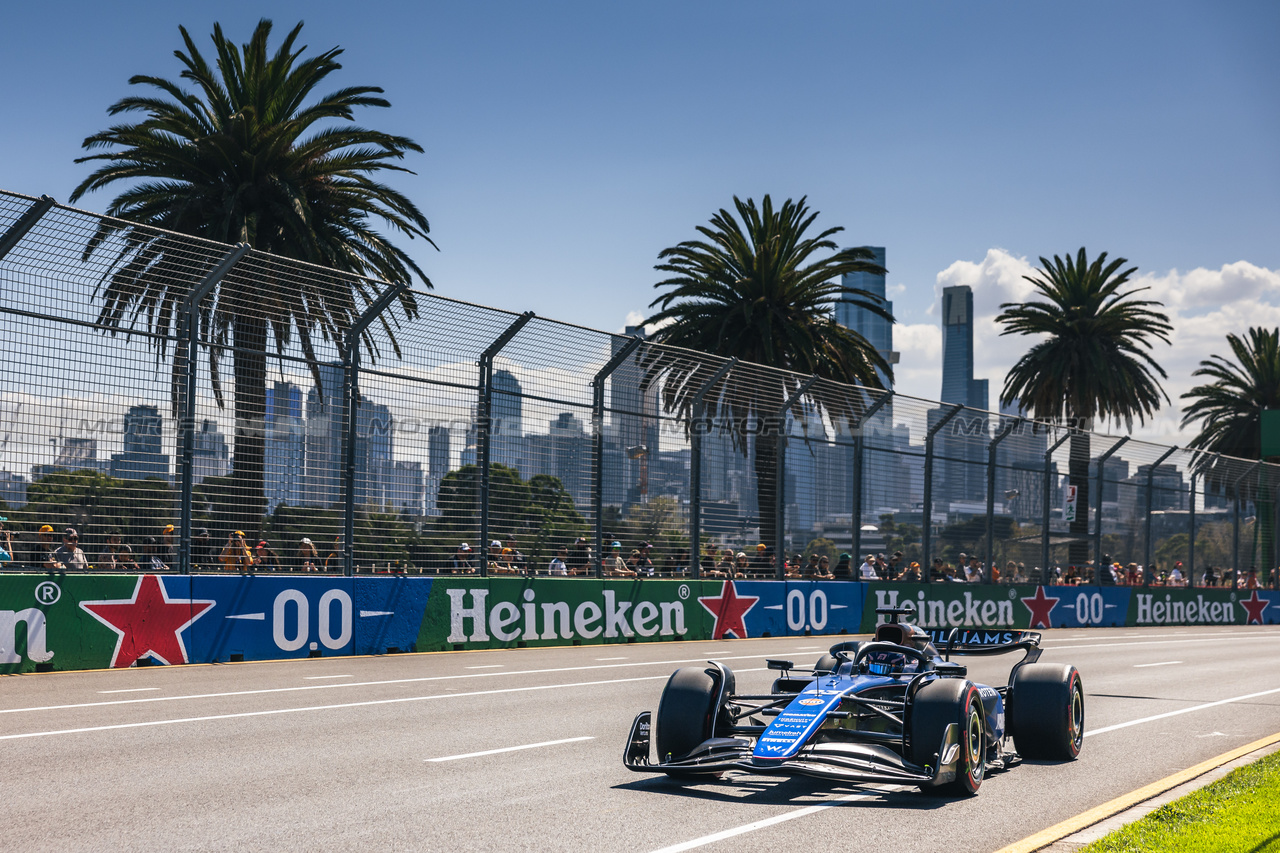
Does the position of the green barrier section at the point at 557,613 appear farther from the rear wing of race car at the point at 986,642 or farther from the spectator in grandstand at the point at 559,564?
the rear wing of race car at the point at 986,642

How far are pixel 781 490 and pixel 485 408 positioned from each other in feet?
23.7

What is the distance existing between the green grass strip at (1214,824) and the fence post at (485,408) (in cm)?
1169

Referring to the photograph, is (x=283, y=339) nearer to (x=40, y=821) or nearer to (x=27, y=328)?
(x=27, y=328)

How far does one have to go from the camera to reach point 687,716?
7.70 m

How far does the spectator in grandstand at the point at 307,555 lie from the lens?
1577cm

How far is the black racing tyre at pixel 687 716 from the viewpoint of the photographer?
25.2 feet

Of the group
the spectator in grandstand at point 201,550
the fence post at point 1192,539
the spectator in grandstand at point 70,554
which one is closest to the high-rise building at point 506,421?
the spectator in grandstand at point 201,550

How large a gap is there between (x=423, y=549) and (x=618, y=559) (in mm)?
4004

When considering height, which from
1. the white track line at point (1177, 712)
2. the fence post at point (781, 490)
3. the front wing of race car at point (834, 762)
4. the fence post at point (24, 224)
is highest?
the fence post at point (24, 224)

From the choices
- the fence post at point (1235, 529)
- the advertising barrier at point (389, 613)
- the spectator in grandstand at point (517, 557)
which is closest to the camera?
A: the advertising barrier at point (389, 613)

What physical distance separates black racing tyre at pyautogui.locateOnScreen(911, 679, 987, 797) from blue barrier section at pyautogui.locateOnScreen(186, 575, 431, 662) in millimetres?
9709

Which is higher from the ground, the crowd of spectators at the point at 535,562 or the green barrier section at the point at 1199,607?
the crowd of spectators at the point at 535,562

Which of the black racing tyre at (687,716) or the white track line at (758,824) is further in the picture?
the black racing tyre at (687,716)

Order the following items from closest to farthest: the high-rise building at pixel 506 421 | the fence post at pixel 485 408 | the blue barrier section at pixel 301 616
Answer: the blue barrier section at pixel 301 616
the fence post at pixel 485 408
the high-rise building at pixel 506 421
